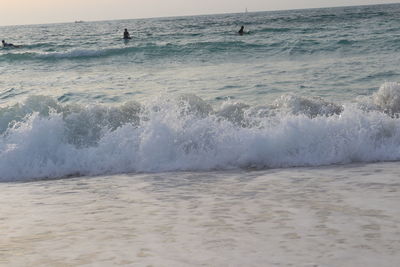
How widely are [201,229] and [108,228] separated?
765mm

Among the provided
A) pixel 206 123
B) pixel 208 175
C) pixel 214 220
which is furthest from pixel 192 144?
pixel 214 220

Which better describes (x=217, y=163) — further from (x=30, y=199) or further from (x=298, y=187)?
(x=30, y=199)

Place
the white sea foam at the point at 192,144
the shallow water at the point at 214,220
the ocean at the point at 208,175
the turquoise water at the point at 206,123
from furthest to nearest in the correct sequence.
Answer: the turquoise water at the point at 206,123 → the white sea foam at the point at 192,144 → the ocean at the point at 208,175 → the shallow water at the point at 214,220

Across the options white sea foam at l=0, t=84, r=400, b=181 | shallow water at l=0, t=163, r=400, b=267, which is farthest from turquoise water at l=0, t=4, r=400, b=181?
shallow water at l=0, t=163, r=400, b=267

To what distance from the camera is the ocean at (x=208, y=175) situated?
3.69 meters

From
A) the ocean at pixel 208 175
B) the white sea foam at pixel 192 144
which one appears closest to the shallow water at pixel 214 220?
the ocean at pixel 208 175

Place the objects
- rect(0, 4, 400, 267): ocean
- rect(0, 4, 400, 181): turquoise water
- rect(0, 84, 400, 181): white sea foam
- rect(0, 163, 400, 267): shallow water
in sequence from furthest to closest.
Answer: rect(0, 4, 400, 181): turquoise water
rect(0, 84, 400, 181): white sea foam
rect(0, 4, 400, 267): ocean
rect(0, 163, 400, 267): shallow water

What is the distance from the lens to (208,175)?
638 centimetres

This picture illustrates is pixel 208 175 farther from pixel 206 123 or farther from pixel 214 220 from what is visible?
pixel 214 220

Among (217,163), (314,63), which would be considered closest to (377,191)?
(217,163)

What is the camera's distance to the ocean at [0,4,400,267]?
145 inches

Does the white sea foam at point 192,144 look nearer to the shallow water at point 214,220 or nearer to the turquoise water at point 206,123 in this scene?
the turquoise water at point 206,123

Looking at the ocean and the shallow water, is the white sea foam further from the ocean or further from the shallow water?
the shallow water

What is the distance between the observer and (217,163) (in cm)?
686
